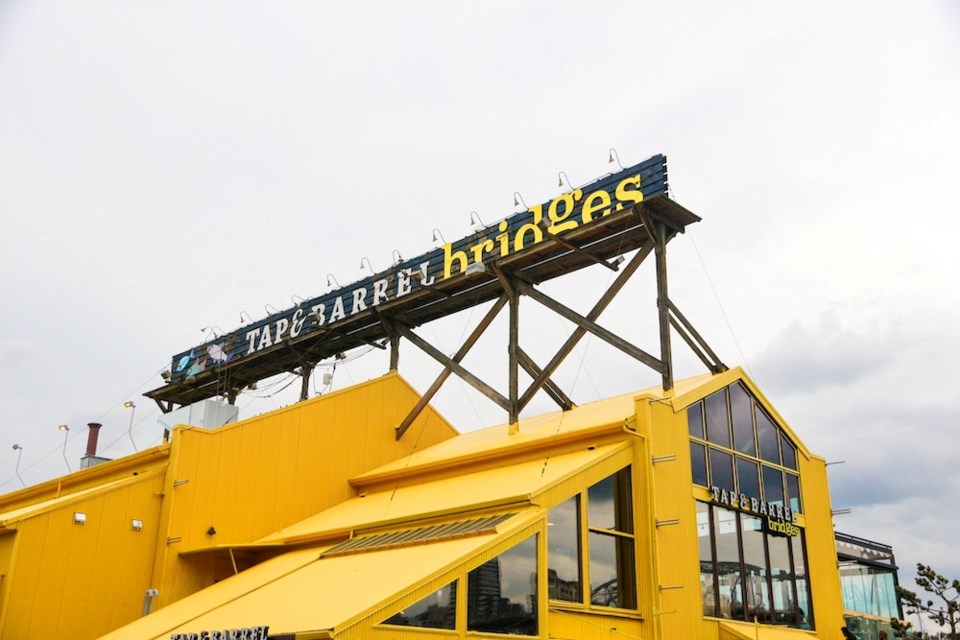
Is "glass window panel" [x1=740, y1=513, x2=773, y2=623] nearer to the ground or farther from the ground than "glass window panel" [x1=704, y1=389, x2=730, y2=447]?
nearer to the ground

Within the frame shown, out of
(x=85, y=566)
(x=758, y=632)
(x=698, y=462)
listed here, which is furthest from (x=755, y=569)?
(x=85, y=566)

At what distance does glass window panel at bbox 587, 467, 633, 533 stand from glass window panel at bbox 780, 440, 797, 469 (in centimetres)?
625

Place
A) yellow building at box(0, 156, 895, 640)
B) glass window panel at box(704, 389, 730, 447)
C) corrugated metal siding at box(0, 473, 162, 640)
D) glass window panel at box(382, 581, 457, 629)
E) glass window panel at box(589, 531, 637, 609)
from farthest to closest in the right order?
glass window panel at box(704, 389, 730, 447) → corrugated metal siding at box(0, 473, 162, 640) → glass window panel at box(589, 531, 637, 609) → yellow building at box(0, 156, 895, 640) → glass window panel at box(382, 581, 457, 629)

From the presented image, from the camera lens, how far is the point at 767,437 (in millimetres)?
21828

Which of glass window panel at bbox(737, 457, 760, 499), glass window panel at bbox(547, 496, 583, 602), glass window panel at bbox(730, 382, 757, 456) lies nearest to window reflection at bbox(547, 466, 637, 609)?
glass window panel at bbox(547, 496, 583, 602)

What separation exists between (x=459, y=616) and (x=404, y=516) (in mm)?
4351

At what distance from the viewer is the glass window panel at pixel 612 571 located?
16.8m

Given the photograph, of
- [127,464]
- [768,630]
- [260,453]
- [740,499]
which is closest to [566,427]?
[740,499]

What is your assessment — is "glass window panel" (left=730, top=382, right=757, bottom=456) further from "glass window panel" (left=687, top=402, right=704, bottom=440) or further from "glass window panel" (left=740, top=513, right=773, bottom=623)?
"glass window panel" (left=740, top=513, right=773, bottom=623)

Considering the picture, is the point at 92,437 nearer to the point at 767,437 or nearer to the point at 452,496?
the point at 452,496

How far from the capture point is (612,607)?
1686 centimetres

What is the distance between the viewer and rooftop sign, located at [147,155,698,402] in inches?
828

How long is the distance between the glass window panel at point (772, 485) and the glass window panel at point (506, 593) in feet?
27.4

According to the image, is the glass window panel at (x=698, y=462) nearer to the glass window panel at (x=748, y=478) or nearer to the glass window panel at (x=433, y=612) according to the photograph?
the glass window panel at (x=748, y=478)
